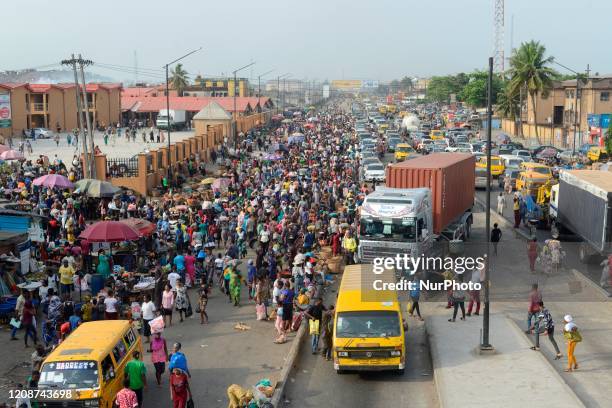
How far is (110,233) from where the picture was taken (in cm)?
2214

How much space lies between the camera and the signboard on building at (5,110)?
6838 cm

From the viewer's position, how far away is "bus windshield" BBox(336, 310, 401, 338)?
15.5 meters

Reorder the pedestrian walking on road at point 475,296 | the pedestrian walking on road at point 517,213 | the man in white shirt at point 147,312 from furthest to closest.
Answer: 1. the pedestrian walking on road at point 517,213
2. the pedestrian walking on road at point 475,296
3. the man in white shirt at point 147,312

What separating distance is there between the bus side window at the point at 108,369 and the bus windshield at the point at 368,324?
4.56 metres

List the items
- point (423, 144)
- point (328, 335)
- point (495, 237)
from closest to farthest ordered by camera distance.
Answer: point (328, 335) < point (495, 237) < point (423, 144)

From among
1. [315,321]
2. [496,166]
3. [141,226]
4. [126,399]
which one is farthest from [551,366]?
[496,166]

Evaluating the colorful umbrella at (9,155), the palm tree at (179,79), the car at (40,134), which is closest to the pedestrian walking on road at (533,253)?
the colorful umbrella at (9,155)

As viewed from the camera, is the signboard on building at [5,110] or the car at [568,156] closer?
the car at [568,156]

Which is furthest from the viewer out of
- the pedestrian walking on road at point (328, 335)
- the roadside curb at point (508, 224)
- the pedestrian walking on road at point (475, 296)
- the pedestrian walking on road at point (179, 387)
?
the roadside curb at point (508, 224)

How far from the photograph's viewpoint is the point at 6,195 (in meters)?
33.5

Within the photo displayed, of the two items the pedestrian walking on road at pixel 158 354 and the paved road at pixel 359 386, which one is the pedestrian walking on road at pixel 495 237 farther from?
the pedestrian walking on road at pixel 158 354

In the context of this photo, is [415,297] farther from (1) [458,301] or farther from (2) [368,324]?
(2) [368,324]

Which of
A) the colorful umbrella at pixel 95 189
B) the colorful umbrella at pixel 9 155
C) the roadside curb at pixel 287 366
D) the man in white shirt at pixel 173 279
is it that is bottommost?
the roadside curb at pixel 287 366

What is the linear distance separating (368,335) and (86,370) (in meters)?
5.54
